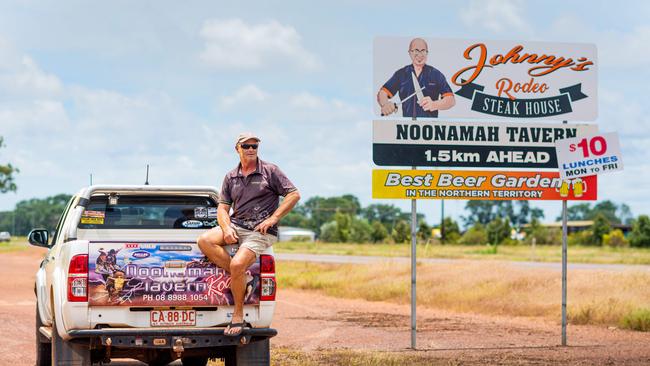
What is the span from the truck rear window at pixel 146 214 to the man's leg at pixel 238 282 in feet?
5.59

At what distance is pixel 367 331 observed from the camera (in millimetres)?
16953

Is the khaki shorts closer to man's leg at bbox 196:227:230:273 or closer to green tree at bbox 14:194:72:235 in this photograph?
man's leg at bbox 196:227:230:273

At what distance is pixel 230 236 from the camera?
8.54 meters

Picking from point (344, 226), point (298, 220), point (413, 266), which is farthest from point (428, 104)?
point (298, 220)

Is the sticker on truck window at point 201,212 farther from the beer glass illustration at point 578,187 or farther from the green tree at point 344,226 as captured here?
the green tree at point 344,226

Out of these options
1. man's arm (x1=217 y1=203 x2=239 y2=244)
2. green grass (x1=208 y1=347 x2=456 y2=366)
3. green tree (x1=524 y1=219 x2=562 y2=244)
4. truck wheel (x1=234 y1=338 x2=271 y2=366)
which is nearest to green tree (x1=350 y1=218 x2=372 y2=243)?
green tree (x1=524 y1=219 x2=562 y2=244)

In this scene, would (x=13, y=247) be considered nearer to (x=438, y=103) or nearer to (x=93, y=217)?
(x=438, y=103)

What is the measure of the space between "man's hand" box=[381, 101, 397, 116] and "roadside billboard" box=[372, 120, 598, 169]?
138mm

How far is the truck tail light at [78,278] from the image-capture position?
7949 millimetres

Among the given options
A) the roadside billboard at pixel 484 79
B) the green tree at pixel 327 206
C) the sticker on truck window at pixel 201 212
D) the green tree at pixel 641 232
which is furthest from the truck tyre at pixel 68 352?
the green tree at pixel 327 206

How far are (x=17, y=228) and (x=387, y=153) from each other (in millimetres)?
168462

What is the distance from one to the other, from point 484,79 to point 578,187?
2.21 m

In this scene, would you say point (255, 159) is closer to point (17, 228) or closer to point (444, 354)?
point (444, 354)

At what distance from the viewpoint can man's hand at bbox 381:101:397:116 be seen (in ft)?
47.0
